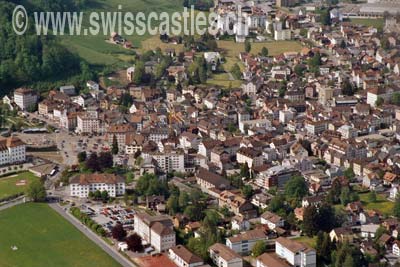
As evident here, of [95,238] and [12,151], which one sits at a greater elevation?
[12,151]

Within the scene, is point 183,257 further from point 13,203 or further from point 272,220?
point 13,203

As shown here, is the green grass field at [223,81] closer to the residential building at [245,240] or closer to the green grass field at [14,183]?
the green grass field at [14,183]

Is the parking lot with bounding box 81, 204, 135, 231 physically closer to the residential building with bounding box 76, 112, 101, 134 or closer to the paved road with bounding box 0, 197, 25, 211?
the paved road with bounding box 0, 197, 25, 211

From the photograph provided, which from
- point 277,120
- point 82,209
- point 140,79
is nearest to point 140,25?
point 140,79

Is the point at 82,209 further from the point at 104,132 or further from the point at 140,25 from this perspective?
the point at 140,25

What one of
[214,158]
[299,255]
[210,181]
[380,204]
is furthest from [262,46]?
[299,255]

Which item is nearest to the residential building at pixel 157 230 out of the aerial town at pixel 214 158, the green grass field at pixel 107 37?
the aerial town at pixel 214 158

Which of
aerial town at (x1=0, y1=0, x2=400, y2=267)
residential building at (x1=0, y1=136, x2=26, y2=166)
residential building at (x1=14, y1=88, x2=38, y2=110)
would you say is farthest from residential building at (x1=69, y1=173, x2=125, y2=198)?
residential building at (x1=14, y1=88, x2=38, y2=110)
